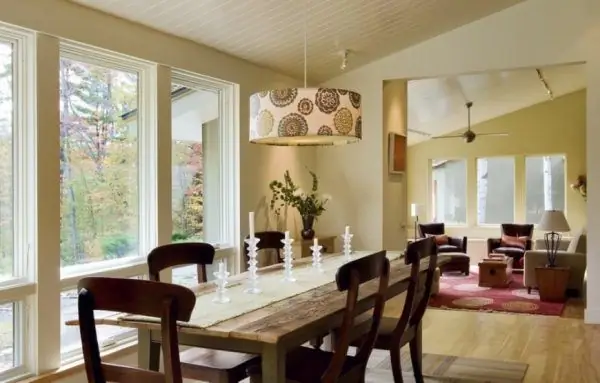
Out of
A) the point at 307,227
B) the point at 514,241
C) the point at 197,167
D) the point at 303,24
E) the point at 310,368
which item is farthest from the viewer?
the point at 514,241

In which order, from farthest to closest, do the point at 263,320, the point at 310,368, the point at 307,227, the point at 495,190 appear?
the point at 495,190, the point at 307,227, the point at 310,368, the point at 263,320

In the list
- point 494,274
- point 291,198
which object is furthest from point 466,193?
point 291,198

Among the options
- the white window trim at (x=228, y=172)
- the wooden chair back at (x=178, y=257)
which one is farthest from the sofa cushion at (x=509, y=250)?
the wooden chair back at (x=178, y=257)

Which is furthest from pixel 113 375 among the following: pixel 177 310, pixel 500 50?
pixel 500 50

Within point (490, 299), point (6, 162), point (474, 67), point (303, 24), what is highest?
point (303, 24)

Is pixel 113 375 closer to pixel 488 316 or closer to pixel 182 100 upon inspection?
pixel 182 100

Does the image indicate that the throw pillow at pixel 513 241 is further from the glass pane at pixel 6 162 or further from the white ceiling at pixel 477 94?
the glass pane at pixel 6 162

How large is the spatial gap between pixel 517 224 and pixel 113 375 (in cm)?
948

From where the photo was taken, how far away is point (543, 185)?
10914 millimetres

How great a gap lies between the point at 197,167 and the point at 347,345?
2.80m

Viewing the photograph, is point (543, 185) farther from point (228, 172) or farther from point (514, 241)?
point (228, 172)

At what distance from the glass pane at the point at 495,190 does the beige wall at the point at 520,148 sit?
4.9 inches

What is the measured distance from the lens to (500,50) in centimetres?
577

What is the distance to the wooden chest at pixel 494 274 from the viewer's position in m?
7.92
